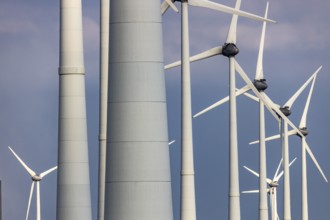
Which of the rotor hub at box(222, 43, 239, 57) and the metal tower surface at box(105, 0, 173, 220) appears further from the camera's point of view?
the rotor hub at box(222, 43, 239, 57)

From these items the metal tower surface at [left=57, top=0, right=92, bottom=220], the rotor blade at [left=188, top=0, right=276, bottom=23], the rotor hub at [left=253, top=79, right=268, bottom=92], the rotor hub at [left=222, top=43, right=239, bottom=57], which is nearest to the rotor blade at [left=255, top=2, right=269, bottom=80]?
the rotor hub at [left=253, top=79, right=268, bottom=92]

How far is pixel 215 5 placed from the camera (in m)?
80.1

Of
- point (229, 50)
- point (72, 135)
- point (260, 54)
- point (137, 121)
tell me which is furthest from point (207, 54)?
point (137, 121)

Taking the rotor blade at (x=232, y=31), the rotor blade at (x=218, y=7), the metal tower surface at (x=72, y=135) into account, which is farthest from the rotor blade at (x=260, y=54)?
the metal tower surface at (x=72, y=135)

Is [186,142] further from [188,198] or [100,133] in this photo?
[100,133]

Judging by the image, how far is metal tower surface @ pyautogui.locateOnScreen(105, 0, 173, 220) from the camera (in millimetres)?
30922

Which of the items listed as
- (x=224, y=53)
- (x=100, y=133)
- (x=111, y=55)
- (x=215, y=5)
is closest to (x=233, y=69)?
(x=224, y=53)

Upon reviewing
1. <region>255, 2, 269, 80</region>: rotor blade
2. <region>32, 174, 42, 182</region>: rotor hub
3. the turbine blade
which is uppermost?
<region>255, 2, 269, 80</region>: rotor blade

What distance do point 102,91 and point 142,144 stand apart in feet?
73.4

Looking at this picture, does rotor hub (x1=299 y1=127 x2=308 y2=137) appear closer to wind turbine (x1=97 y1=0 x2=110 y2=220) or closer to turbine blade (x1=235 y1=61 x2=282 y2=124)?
turbine blade (x1=235 y1=61 x2=282 y2=124)

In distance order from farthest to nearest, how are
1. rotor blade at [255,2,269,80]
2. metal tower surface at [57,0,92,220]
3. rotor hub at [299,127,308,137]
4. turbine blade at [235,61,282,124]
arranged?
rotor hub at [299,127,308,137]
rotor blade at [255,2,269,80]
turbine blade at [235,61,282,124]
metal tower surface at [57,0,92,220]

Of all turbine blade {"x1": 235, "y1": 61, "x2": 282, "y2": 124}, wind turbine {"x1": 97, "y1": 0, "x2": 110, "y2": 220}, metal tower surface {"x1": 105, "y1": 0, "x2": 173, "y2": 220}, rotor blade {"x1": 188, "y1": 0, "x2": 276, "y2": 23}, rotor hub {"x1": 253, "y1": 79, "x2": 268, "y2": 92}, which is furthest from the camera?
rotor hub {"x1": 253, "y1": 79, "x2": 268, "y2": 92}

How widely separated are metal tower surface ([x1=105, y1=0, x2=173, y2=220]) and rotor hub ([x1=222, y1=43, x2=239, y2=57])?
61.2 m

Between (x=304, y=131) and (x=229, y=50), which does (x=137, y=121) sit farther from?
(x=304, y=131)
